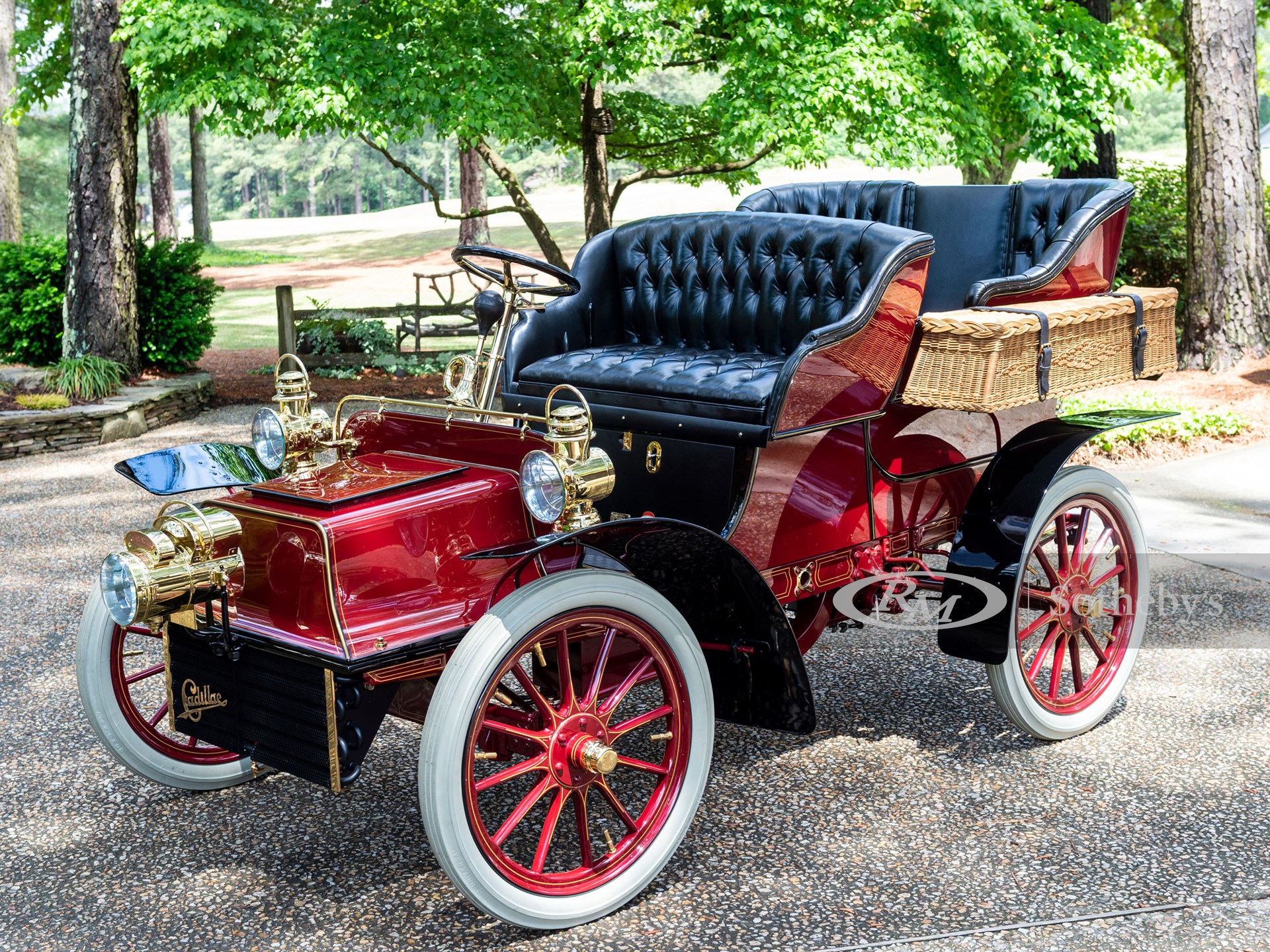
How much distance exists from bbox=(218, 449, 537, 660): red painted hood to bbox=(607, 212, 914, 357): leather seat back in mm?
1406

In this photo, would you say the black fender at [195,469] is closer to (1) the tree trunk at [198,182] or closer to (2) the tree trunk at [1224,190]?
(2) the tree trunk at [1224,190]

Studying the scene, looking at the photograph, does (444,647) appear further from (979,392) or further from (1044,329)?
(1044,329)

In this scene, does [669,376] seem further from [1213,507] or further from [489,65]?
[489,65]

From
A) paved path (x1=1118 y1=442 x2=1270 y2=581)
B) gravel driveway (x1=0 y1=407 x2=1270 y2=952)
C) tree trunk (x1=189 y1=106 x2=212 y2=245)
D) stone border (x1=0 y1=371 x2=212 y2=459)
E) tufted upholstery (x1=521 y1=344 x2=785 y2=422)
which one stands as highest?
tree trunk (x1=189 y1=106 x2=212 y2=245)

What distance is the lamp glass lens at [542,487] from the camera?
8.73 feet

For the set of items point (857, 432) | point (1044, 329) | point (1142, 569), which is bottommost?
point (1142, 569)

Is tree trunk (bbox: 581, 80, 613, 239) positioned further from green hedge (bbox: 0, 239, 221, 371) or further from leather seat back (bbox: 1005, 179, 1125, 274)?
leather seat back (bbox: 1005, 179, 1125, 274)

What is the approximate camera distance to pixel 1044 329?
11.0 ft

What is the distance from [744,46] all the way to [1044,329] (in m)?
5.91

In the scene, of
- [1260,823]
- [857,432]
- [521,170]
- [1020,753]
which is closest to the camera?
[1260,823]

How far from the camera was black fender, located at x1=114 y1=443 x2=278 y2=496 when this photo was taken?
3096 millimetres

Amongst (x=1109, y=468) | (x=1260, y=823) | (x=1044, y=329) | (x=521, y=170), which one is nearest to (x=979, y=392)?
(x=1044, y=329)

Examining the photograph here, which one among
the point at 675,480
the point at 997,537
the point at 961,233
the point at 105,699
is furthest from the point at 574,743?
the point at 961,233

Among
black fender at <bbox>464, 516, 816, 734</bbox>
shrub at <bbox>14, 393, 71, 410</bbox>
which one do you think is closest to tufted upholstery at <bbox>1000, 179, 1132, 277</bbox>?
black fender at <bbox>464, 516, 816, 734</bbox>
